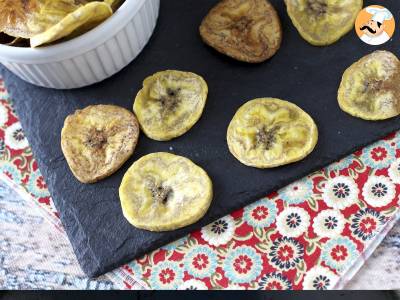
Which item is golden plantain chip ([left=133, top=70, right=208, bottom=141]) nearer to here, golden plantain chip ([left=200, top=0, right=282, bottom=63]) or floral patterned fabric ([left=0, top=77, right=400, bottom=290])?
golden plantain chip ([left=200, top=0, right=282, bottom=63])

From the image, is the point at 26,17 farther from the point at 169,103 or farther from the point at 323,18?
the point at 323,18

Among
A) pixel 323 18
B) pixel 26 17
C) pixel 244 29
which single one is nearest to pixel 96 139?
pixel 26 17

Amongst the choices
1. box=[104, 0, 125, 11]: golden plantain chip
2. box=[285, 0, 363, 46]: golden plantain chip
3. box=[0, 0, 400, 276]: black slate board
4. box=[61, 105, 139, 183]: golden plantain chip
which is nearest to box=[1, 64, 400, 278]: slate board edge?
box=[0, 0, 400, 276]: black slate board

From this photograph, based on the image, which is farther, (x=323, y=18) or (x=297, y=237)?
(x=323, y=18)

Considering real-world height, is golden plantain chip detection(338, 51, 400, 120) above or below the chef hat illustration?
below

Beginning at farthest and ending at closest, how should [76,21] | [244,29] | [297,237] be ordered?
[244,29] → [297,237] → [76,21]

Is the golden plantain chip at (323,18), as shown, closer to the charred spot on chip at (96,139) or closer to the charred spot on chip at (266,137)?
the charred spot on chip at (266,137)
